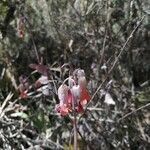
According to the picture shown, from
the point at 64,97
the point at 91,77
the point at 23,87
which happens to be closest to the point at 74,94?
the point at 64,97

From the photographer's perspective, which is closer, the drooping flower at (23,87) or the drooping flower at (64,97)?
the drooping flower at (64,97)

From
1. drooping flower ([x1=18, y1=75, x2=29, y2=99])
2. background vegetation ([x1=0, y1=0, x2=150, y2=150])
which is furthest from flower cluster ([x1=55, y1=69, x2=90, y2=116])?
drooping flower ([x1=18, y1=75, x2=29, y2=99])

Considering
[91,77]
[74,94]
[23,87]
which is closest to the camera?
[74,94]

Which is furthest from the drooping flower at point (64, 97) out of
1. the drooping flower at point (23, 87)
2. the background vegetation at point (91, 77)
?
the drooping flower at point (23, 87)

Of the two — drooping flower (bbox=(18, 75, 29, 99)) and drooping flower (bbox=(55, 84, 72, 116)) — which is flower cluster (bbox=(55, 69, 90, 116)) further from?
drooping flower (bbox=(18, 75, 29, 99))

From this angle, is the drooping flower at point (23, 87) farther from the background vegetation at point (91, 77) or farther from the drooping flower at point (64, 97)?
the drooping flower at point (64, 97)

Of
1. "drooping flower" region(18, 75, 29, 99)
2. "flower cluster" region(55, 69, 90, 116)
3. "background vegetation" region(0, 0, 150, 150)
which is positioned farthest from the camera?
"drooping flower" region(18, 75, 29, 99)

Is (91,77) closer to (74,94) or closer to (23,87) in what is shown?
(23,87)
